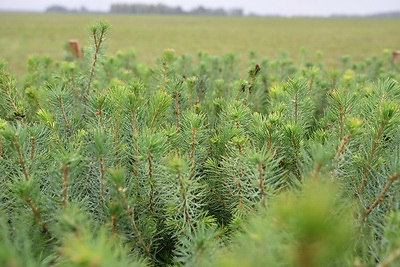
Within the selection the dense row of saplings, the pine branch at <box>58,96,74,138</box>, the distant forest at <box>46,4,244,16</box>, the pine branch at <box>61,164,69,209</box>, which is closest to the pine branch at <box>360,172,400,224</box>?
the dense row of saplings

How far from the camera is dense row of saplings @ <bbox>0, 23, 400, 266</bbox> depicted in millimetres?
575

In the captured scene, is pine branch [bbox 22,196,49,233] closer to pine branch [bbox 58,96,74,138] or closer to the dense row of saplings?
the dense row of saplings

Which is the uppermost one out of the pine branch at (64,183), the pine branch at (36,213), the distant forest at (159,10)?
the distant forest at (159,10)

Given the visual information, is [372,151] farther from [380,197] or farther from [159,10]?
[159,10]

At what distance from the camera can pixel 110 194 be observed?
0.86 meters

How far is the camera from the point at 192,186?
823 millimetres

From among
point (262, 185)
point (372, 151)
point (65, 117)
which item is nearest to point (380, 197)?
point (372, 151)

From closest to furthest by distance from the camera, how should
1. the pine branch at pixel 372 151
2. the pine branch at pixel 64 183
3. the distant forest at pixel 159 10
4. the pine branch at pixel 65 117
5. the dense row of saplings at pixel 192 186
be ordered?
the dense row of saplings at pixel 192 186 → the pine branch at pixel 64 183 → the pine branch at pixel 372 151 → the pine branch at pixel 65 117 → the distant forest at pixel 159 10

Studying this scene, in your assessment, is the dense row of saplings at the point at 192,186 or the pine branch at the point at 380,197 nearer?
the dense row of saplings at the point at 192,186

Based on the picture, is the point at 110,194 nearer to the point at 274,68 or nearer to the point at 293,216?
the point at 293,216

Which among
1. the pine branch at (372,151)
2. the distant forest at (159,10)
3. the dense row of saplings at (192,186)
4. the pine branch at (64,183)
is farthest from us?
the distant forest at (159,10)

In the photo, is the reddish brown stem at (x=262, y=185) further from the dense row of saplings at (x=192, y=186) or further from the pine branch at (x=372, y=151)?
the pine branch at (x=372, y=151)

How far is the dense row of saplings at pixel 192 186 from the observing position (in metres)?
0.57

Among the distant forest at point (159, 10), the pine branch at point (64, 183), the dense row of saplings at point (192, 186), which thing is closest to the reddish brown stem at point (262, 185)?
the dense row of saplings at point (192, 186)
